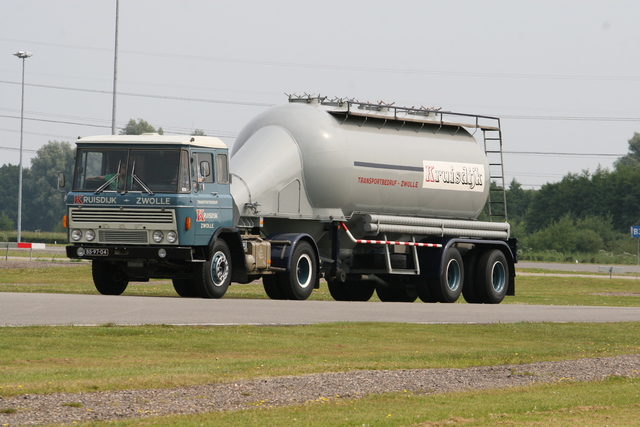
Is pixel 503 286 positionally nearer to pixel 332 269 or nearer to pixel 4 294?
pixel 332 269

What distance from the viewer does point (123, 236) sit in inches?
878

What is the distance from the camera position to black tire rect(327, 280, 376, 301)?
98.2 ft

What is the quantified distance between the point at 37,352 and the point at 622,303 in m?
20.9

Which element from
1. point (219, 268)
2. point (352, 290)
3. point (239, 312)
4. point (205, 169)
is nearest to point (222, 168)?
point (205, 169)

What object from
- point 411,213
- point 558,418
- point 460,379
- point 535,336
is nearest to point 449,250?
point 411,213

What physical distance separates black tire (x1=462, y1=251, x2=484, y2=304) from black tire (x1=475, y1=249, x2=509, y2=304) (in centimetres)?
9

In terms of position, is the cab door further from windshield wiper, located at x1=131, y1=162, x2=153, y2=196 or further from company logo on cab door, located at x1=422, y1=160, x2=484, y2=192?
company logo on cab door, located at x1=422, y1=160, x2=484, y2=192

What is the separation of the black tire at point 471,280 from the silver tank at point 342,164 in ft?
4.45

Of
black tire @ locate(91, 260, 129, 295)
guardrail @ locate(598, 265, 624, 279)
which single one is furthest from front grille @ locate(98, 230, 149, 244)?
guardrail @ locate(598, 265, 624, 279)

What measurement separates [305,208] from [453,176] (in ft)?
15.9

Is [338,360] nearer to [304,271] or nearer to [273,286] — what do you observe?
[273,286]

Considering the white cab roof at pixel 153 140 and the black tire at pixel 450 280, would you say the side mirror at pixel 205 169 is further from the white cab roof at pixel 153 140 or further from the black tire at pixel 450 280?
the black tire at pixel 450 280

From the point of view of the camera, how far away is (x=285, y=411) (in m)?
9.80

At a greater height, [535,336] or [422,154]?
[422,154]
